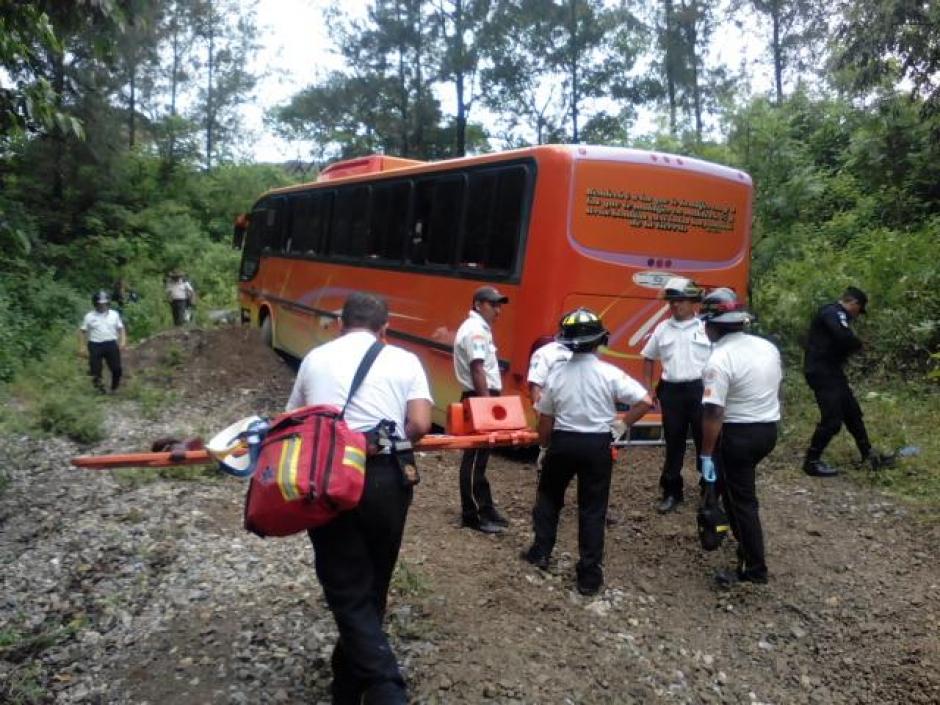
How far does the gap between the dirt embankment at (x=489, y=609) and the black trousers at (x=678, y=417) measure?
381 mm

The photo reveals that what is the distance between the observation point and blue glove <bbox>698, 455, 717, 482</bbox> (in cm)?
491

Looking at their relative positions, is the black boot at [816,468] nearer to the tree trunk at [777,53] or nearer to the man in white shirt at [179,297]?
the man in white shirt at [179,297]

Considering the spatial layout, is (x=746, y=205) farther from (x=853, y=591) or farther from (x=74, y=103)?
(x=74, y=103)

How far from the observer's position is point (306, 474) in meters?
3.07

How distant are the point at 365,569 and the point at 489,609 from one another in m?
1.43

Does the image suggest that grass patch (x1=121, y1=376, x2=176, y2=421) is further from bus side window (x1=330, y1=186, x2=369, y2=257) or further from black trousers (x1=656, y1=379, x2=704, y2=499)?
black trousers (x1=656, y1=379, x2=704, y2=499)

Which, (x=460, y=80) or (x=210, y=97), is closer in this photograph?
(x=460, y=80)

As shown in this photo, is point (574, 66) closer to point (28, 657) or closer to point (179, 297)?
point (179, 297)

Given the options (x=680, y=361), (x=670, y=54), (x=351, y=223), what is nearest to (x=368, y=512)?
(x=680, y=361)

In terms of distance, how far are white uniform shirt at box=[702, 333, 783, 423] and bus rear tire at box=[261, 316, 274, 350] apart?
1058 centimetres

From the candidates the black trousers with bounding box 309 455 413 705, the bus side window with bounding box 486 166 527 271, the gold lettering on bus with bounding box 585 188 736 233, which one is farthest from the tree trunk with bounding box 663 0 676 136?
the black trousers with bounding box 309 455 413 705

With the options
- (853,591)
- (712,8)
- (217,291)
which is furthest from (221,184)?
(853,591)

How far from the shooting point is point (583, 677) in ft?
13.3

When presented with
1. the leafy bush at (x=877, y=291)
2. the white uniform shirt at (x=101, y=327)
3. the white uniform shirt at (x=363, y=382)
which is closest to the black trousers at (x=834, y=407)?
the leafy bush at (x=877, y=291)
